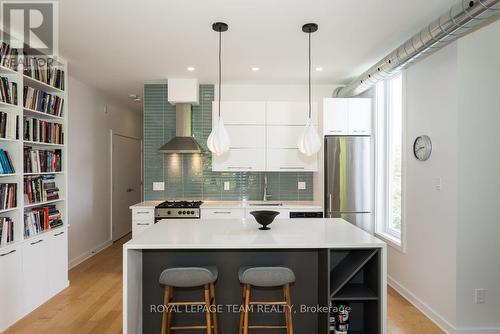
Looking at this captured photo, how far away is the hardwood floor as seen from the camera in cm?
288

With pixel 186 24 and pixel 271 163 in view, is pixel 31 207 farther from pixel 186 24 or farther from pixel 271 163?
pixel 271 163

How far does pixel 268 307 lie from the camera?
258cm

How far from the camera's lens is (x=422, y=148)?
10.6 ft

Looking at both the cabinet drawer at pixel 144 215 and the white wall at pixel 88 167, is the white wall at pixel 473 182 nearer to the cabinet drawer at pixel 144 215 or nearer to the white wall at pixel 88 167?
the cabinet drawer at pixel 144 215

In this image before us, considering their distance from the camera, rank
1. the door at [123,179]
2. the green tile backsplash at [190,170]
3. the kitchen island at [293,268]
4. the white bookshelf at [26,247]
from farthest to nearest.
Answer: the door at [123,179], the green tile backsplash at [190,170], the white bookshelf at [26,247], the kitchen island at [293,268]

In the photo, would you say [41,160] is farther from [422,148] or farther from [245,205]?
[422,148]

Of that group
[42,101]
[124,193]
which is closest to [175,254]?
[42,101]

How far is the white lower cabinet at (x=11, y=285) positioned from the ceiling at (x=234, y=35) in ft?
6.91

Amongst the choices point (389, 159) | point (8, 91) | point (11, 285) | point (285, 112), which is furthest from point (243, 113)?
point (11, 285)

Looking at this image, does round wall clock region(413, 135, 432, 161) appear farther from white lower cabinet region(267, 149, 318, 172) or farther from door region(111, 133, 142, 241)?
door region(111, 133, 142, 241)

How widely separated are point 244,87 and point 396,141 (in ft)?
7.50

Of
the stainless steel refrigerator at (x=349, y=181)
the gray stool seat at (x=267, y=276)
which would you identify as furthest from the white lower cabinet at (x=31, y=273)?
the stainless steel refrigerator at (x=349, y=181)

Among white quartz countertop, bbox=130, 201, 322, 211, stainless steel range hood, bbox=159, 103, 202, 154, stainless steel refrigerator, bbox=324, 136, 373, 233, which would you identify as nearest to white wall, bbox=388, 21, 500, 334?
stainless steel refrigerator, bbox=324, 136, 373, 233

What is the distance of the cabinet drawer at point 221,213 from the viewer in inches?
169
